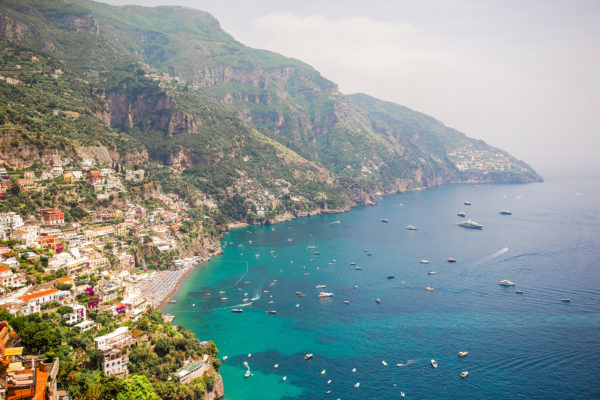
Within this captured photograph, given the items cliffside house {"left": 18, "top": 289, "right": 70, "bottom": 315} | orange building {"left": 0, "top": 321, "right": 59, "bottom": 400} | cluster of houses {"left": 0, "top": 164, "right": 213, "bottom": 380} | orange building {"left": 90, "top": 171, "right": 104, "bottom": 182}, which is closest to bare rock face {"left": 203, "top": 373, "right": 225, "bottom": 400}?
cluster of houses {"left": 0, "top": 164, "right": 213, "bottom": 380}

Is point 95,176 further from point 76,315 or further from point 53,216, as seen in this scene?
point 76,315

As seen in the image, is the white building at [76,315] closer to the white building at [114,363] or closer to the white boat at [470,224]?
the white building at [114,363]

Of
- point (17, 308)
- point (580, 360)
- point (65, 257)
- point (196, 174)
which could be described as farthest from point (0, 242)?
point (196, 174)

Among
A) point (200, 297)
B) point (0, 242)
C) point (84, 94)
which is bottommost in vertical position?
point (200, 297)

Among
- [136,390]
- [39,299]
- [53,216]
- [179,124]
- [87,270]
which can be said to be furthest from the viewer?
[179,124]

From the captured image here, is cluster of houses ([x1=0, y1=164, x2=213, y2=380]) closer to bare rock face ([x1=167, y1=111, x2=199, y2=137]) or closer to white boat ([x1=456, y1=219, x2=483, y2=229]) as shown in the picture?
bare rock face ([x1=167, y1=111, x2=199, y2=137])

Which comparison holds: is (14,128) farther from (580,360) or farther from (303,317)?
(580,360)

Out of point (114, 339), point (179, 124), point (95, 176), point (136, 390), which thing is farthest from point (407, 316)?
point (179, 124)
